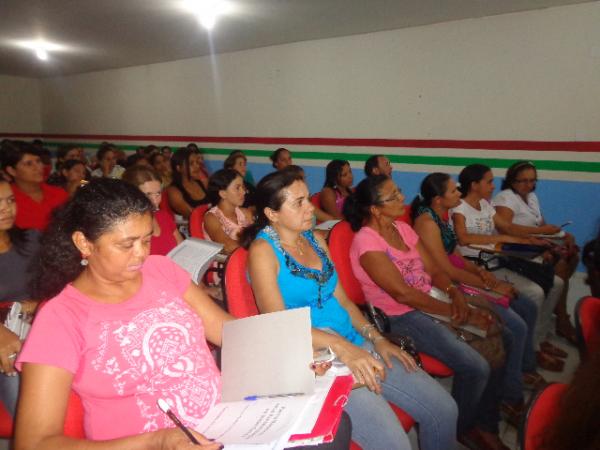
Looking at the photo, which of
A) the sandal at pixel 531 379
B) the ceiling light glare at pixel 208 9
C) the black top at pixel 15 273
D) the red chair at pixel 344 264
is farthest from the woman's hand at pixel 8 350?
the ceiling light glare at pixel 208 9

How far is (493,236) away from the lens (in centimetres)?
338

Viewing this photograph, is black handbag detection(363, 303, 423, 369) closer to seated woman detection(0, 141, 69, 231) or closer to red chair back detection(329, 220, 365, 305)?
red chair back detection(329, 220, 365, 305)

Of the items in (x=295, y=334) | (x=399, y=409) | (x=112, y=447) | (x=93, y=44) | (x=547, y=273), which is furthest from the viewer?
(x=93, y=44)

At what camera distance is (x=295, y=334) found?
1448mm

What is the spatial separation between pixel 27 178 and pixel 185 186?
1.81m

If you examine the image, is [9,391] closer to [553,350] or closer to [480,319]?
[480,319]

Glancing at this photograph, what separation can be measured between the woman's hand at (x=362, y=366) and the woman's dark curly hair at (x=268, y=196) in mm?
643

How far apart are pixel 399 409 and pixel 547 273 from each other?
1759mm

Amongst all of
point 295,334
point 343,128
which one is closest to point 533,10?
point 343,128

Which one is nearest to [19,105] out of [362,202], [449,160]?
[449,160]

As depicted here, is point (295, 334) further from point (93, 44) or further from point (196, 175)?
point (93, 44)

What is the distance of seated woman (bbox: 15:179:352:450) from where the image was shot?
112 centimetres

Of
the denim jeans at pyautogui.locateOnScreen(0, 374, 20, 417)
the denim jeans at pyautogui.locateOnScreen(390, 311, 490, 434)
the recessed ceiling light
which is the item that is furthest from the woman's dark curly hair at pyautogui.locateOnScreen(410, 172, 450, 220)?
the recessed ceiling light

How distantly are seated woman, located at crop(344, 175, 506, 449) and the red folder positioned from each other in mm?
833
